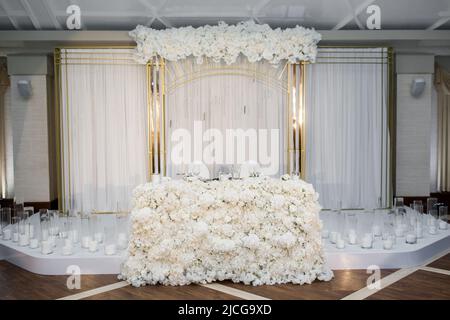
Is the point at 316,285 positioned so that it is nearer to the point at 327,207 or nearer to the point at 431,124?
the point at 327,207

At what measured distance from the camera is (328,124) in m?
8.02

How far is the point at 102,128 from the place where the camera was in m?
7.86

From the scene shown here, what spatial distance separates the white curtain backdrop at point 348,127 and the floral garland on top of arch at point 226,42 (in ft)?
2.07

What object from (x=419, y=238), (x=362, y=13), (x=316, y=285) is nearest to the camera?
(x=316, y=285)

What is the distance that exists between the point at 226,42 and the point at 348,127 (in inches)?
99.2

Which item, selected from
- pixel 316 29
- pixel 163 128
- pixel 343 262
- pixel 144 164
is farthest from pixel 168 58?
pixel 343 262

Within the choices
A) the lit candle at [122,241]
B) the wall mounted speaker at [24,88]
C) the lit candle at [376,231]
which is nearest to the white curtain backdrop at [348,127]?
the lit candle at [376,231]

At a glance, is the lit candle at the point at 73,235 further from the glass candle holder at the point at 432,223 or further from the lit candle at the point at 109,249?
the glass candle holder at the point at 432,223

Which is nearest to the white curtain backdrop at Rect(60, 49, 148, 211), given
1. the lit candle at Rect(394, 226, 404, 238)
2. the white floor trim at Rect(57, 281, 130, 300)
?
the white floor trim at Rect(57, 281, 130, 300)

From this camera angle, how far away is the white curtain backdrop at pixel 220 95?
25.4ft

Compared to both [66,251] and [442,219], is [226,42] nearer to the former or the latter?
[66,251]

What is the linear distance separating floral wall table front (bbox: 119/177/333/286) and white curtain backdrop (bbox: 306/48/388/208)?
319cm

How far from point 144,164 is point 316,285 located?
403 centimetres

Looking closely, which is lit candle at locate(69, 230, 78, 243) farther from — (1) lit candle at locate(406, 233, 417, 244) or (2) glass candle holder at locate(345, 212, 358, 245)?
(1) lit candle at locate(406, 233, 417, 244)
